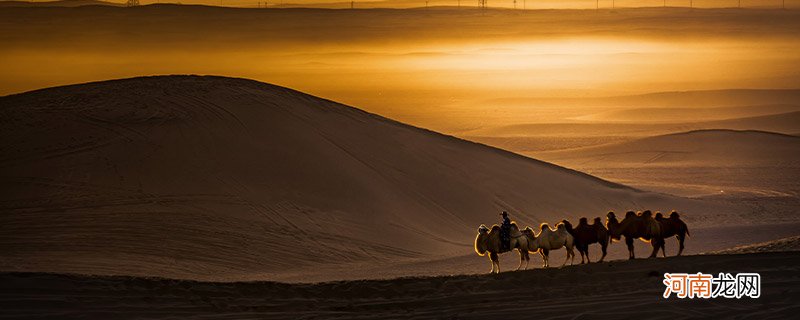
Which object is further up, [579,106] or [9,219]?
[9,219]

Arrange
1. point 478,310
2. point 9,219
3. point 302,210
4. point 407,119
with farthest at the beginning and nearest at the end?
1. point 407,119
2. point 302,210
3. point 9,219
4. point 478,310

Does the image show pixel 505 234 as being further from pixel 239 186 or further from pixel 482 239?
pixel 239 186

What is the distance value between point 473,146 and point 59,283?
24.7 m

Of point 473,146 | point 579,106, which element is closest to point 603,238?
point 473,146

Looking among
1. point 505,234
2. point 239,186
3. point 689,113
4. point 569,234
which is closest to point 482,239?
point 505,234

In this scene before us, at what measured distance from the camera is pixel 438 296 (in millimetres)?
18281

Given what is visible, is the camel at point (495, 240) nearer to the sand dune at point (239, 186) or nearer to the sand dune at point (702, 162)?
the sand dune at point (239, 186)

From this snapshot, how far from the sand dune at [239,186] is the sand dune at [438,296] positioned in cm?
572

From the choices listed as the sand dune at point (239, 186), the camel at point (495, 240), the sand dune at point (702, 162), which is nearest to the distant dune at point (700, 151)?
the sand dune at point (702, 162)

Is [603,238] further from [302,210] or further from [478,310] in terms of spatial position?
[302,210]

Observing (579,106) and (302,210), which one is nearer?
(302,210)

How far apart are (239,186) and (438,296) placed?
49.9ft

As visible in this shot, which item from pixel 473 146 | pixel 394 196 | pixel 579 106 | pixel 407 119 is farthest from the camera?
pixel 579 106

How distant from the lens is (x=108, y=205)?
30.5 m
